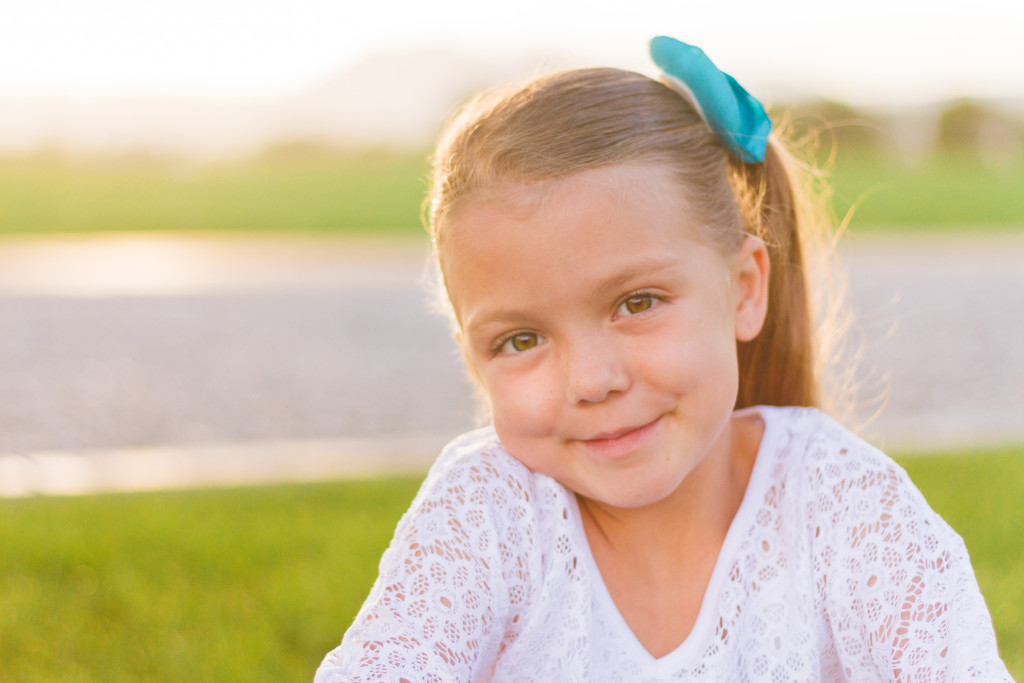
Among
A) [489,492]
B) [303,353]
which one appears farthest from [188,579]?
[303,353]

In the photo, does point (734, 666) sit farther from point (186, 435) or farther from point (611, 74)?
point (186, 435)

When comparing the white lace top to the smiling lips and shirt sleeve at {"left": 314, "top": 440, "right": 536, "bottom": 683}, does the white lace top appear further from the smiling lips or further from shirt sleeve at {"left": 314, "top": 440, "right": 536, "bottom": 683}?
the smiling lips

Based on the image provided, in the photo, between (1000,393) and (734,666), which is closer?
(734,666)

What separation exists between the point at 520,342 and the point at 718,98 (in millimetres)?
556

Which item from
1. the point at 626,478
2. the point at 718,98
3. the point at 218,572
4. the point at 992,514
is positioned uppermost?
the point at 718,98

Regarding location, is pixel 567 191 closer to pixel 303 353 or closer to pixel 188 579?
pixel 188 579

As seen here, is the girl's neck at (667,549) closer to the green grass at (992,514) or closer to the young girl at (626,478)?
the young girl at (626,478)

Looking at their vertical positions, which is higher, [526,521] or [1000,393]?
[526,521]

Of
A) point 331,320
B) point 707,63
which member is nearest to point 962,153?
point 331,320

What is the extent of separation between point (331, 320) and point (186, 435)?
3.63m

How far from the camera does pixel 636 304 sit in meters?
1.68

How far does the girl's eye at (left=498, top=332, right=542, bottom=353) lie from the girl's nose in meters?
0.07

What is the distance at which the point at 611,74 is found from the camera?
184 centimetres

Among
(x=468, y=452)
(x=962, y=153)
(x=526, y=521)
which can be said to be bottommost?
(x=526, y=521)
